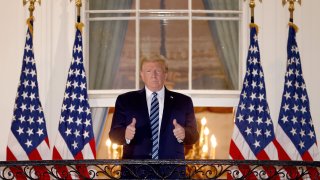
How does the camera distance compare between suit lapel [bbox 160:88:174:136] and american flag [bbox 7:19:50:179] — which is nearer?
suit lapel [bbox 160:88:174:136]

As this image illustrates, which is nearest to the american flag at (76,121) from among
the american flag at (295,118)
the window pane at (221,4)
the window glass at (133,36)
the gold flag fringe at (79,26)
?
the gold flag fringe at (79,26)

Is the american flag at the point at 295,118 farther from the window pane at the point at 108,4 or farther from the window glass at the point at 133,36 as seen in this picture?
the window pane at the point at 108,4

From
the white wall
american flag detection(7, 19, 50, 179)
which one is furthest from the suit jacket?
the white wall

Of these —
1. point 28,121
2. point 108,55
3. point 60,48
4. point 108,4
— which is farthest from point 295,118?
point 28,121

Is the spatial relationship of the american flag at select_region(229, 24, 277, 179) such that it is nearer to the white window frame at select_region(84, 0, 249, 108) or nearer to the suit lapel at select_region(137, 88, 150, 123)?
the white window frame at select_region(84, 0, 249, 108)

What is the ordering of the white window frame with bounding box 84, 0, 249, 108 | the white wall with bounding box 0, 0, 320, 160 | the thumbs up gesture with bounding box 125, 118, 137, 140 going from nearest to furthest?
the thumbs up gesture with bounding box 125, 118, 137, 140
the white wall with bounding box 0, 0, 320, 160
the white window frame with bounding box 84, 0, 249, 108

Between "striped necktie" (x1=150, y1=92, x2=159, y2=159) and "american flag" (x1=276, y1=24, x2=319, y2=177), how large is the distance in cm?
154

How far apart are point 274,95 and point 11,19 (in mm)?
2742

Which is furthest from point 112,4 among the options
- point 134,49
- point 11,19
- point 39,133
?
point 39,133

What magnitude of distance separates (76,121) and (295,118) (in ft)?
6.87

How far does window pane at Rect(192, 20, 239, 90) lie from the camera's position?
795 cm

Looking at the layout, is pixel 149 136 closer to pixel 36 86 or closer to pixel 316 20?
pixel 36 86

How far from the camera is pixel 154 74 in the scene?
6.29 meters

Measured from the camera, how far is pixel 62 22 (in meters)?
7.73
